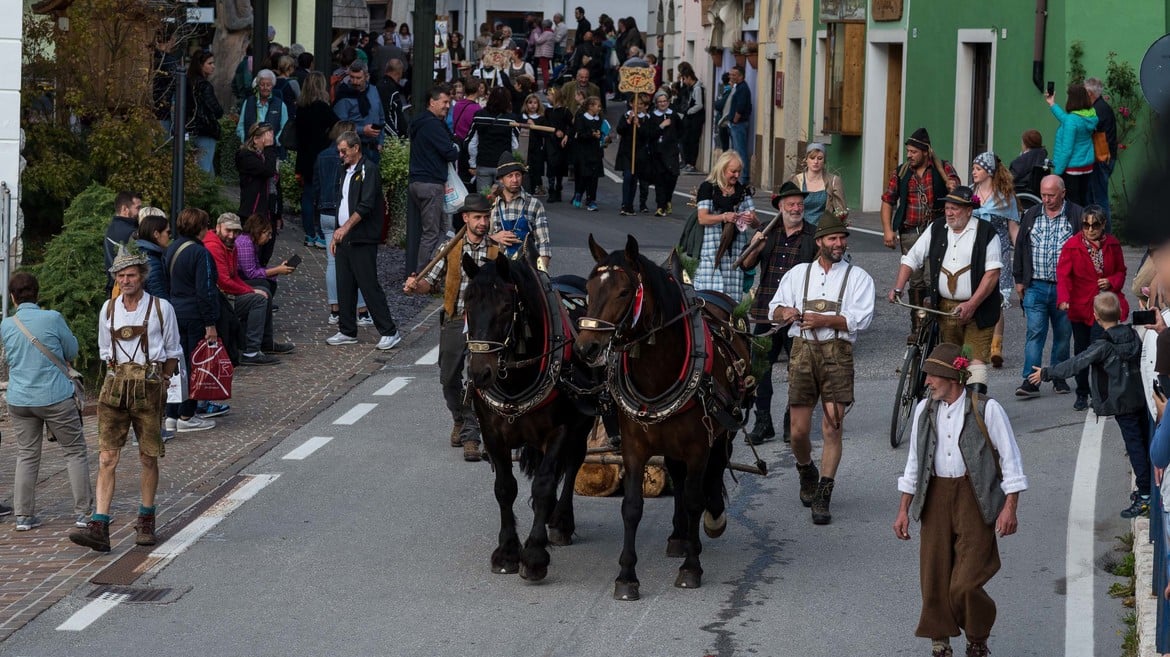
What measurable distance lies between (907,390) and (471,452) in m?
3.17

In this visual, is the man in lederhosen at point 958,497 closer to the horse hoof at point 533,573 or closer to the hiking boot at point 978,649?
the hiking boot at point 978,649

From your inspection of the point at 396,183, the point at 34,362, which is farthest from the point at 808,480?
the point at 396,183

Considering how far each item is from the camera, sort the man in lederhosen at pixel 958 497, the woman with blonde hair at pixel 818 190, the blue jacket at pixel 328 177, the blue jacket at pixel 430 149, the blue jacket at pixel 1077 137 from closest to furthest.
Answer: the man in lederhosen at pixel 958 497, the woman with blonde hair at pixel 818 190, the blue jacket at pixel 430 149, the blue jacket at pixel 328 177, the blue jacket at pixel 1077 137

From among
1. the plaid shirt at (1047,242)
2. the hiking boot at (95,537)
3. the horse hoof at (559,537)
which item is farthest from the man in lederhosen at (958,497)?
the plaid shirt at (1047,242)

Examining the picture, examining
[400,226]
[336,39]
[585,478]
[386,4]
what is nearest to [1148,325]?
[585,478]

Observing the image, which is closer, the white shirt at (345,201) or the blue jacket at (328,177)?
the white shirt at (345,201)

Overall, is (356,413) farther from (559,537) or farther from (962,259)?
(962,259)

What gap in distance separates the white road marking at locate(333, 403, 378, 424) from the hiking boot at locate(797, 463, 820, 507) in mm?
4121

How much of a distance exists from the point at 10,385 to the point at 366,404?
14.2 feet

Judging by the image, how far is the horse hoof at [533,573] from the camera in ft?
28.5

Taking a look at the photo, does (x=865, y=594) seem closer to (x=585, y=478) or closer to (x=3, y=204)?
(x=585, y=478)

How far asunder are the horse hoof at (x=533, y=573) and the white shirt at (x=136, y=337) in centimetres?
250

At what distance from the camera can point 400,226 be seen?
2220 centimetres

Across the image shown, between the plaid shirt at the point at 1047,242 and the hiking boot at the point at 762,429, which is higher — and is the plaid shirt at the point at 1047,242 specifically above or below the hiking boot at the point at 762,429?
above
